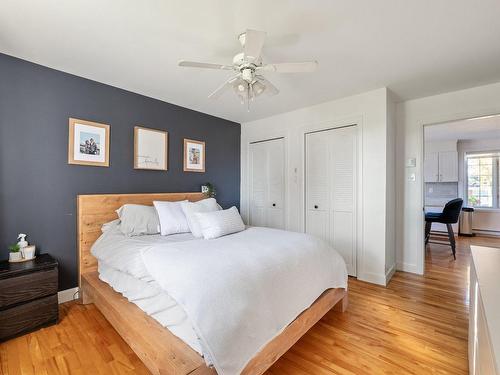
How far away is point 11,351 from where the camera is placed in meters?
1.85

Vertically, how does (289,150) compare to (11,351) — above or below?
above

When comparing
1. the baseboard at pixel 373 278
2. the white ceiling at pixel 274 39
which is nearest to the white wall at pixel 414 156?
the white ceiling at pixel 274 39

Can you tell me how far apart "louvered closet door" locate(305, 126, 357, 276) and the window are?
5.06 metres

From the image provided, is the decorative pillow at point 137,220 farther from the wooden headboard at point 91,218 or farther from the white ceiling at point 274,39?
the white ceiling at point 274,39

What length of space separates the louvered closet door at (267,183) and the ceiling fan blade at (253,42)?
2461mm

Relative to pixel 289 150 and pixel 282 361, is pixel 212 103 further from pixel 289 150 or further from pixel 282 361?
pixel 282 361

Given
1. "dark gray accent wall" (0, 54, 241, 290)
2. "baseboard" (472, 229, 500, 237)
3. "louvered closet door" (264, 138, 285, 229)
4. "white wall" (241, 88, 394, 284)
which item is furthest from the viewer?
"baseboard" (472, 229, 500, 237)

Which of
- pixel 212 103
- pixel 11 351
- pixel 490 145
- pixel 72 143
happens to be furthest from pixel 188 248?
pixel 490 145

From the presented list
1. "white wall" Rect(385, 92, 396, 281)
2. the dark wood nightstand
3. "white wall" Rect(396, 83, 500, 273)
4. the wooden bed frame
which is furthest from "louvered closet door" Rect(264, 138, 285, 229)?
Result: the dark wood nightstand

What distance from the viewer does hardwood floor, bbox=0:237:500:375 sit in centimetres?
168

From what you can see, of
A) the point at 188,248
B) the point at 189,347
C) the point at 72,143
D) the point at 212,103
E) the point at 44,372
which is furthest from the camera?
the point at 212,103

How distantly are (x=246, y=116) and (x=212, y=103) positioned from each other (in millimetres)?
820

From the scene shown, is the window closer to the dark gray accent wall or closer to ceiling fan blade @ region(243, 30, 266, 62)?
ceiling fan blade @ region(243, 30, 266, 62)

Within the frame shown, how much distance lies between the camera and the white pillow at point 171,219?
269 cm
